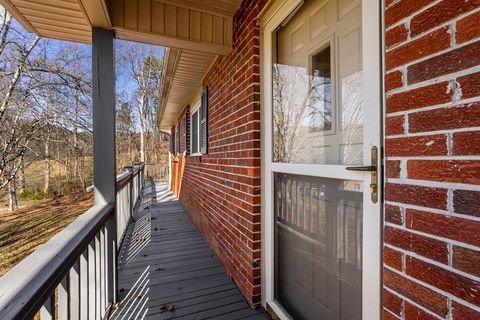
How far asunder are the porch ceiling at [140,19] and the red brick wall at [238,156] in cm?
20

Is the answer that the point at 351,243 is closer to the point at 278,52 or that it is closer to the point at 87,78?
the point at 278,52

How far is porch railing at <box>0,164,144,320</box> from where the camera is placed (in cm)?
83

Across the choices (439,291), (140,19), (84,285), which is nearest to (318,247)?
(439,291)

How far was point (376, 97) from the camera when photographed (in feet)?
3.58

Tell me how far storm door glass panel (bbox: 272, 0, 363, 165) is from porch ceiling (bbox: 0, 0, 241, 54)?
81 cm

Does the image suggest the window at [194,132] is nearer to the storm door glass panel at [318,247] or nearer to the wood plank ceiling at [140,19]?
the wood plank ceiling at [140,19]

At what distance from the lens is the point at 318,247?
1.61 m

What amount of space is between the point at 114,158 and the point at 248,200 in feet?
3.85

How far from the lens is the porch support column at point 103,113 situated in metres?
2.18

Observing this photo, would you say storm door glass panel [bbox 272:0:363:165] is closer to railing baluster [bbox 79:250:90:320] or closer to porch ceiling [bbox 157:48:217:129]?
railing baluster [bbox 79:250:90:320]

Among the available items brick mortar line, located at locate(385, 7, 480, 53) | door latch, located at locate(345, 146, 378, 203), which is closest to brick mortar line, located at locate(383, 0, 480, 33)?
brick mortar line, located at locate(385, 7, 480, 53)

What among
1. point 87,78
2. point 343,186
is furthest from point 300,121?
point 87,78

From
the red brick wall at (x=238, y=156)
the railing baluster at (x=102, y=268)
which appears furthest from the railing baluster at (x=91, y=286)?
the red brick wall at (x=238, y=156)

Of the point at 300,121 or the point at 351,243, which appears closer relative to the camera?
the point at 351,243
